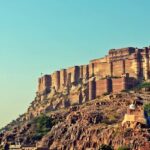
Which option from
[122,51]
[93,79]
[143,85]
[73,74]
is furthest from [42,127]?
[73,74]

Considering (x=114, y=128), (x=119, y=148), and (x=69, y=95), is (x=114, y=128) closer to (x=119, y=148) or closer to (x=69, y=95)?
(x=119, y=148)

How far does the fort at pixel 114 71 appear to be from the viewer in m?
124

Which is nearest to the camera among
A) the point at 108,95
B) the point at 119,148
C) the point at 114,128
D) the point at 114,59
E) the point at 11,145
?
the point at 119,148

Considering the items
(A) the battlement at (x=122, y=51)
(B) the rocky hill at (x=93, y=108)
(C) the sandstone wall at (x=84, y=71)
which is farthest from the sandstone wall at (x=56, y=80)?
(A) the battlement at (x=122, y=51)

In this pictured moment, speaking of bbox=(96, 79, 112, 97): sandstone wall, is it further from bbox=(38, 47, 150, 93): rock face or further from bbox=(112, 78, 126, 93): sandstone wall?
bbox=(38, 47, 150, 93): rock face

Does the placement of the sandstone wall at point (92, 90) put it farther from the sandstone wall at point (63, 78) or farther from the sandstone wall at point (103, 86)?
the sandstone wall at point (63, 78)

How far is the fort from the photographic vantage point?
124 metres

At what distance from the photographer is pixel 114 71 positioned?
129375 mm

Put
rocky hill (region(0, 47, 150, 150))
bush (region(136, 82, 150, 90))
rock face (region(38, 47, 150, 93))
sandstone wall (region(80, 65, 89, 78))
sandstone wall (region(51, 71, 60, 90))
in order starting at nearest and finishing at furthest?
rocky hill (region(0, 47, 150, 150)) → bush (region(136, 82, 150, 90)) → rock face (region(38, 47, 150, 93)) → sandstone wall (region(80, 65, 89, 78)) → sandstone wall (region(51, 71, 60, 90))

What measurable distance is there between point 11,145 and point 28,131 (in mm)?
7355

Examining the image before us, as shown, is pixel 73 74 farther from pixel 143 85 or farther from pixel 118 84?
pixel 143 85

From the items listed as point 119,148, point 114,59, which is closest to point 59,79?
point 114,59

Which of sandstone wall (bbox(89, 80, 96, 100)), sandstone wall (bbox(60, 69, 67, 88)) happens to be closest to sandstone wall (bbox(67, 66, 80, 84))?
sandstone wall (bbox(60, 69, 67, 88))

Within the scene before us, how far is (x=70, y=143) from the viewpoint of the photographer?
95250 mm
